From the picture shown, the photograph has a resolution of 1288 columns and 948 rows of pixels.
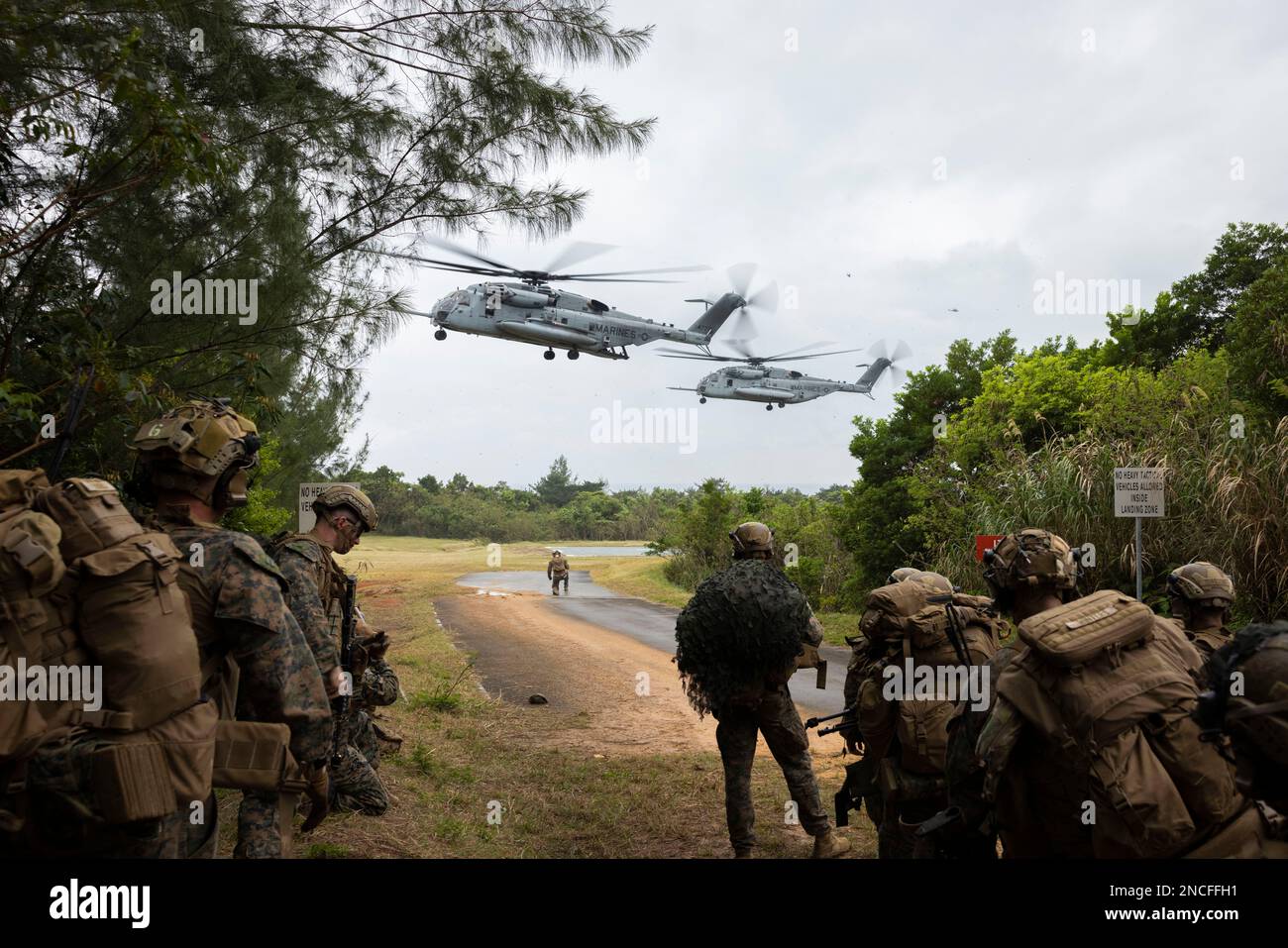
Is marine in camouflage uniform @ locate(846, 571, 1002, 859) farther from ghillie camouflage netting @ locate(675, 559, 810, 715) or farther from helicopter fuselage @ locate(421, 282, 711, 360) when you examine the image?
helicopter fuselage @ locate(421, 282, 711, 360)

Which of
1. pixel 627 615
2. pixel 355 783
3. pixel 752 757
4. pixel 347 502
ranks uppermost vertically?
pixel 347 502

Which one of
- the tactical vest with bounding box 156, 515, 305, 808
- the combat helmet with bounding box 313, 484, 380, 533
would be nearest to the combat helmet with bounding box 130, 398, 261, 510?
the tactical vest with bounding box 156, 515, 305, 808

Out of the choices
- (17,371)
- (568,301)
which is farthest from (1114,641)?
(568,301)

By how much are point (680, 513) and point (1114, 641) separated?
964 inches

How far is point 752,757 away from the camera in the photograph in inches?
201

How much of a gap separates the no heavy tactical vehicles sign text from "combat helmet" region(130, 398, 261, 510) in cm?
695

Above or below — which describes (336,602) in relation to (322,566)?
below

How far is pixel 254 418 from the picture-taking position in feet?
22.1

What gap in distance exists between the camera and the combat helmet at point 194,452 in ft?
10.5

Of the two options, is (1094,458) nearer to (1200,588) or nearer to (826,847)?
(1200,588)

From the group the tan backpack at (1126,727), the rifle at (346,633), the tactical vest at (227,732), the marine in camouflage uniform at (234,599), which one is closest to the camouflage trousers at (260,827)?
the marine in camouflage uniform at (234,599)

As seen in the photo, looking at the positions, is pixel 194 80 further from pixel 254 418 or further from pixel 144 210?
pixel 254 418
